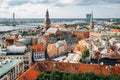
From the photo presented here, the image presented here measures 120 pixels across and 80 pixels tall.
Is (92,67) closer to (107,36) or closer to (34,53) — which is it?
(34,53)

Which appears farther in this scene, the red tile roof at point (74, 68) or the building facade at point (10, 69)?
the red tile roof at point (74, 68)

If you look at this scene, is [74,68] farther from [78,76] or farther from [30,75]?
[30,75]

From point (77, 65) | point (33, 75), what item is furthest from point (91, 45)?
point (33, 75)

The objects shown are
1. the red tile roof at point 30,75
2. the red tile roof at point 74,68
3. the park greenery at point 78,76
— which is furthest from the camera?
the red tile roof at point 74,68

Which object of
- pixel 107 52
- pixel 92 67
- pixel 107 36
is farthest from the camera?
pixel 107 36

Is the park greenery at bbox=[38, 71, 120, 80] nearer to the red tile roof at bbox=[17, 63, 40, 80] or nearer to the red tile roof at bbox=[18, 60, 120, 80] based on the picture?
the red tile roof at bbox=[17, 63, 40, 80]

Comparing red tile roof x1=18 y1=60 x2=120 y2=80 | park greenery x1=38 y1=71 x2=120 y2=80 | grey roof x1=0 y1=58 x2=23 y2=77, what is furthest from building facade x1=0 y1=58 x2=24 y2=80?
park greenery x1=38 y1=71 x2=120 y2=80

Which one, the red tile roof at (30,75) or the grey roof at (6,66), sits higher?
the grey roof at (6,66)

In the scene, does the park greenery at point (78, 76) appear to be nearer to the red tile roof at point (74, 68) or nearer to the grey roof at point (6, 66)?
the red tile roof at point (74, 68)

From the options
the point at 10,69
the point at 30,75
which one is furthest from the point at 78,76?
the point at 10,69

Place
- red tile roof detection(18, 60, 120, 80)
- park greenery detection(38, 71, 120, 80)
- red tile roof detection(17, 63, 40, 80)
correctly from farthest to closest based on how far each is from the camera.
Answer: red tile roof detection(18, 60, 120, 80) → red tile roof detection(17, 63, 40, 80) → park greenery detection(38, 71, 120, 80)

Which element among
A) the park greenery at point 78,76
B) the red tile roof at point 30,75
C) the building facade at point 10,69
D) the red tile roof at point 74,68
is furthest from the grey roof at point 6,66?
the park greenery at point 78,76
